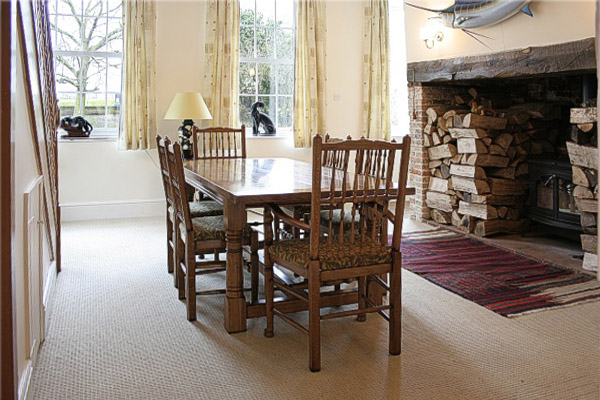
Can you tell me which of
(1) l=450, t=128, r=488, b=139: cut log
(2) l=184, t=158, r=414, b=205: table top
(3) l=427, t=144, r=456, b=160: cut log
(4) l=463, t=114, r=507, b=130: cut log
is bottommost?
(2) l=184, t=158, r=414, b=205: table top

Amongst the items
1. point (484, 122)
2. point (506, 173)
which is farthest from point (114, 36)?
point (506, 173)

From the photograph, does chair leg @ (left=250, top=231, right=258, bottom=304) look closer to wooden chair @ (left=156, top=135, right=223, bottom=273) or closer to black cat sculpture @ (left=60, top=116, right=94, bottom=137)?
wooden chair @ (left=156, top=135, right=223, bottom=273)

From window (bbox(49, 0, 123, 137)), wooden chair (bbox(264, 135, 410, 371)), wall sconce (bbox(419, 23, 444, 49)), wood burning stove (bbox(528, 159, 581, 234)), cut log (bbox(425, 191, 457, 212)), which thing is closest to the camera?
wooden chair (bbox(264, 135, 410, 371))

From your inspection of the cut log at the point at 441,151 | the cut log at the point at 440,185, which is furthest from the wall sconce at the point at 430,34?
the cut log at the point at 440,185

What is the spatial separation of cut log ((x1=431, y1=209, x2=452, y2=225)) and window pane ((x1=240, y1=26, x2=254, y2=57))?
2.82 metres

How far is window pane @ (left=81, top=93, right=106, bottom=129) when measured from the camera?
244 inches

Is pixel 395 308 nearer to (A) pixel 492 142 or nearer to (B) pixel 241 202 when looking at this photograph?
(B) pixel 241 202

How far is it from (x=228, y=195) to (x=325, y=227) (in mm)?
884

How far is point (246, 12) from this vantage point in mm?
6688

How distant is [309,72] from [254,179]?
3699 mm

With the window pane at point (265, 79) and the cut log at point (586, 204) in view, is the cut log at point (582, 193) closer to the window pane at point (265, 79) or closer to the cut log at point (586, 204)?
the cut log at point (586, 204)

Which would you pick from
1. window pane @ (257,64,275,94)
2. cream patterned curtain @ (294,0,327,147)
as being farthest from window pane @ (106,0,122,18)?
cream patterned curtain @ (294,0,327,147)

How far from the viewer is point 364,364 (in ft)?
8.49

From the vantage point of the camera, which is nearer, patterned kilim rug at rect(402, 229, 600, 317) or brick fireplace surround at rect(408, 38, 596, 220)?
patterned kilim rug at rect(402, 229, 600, 317)
